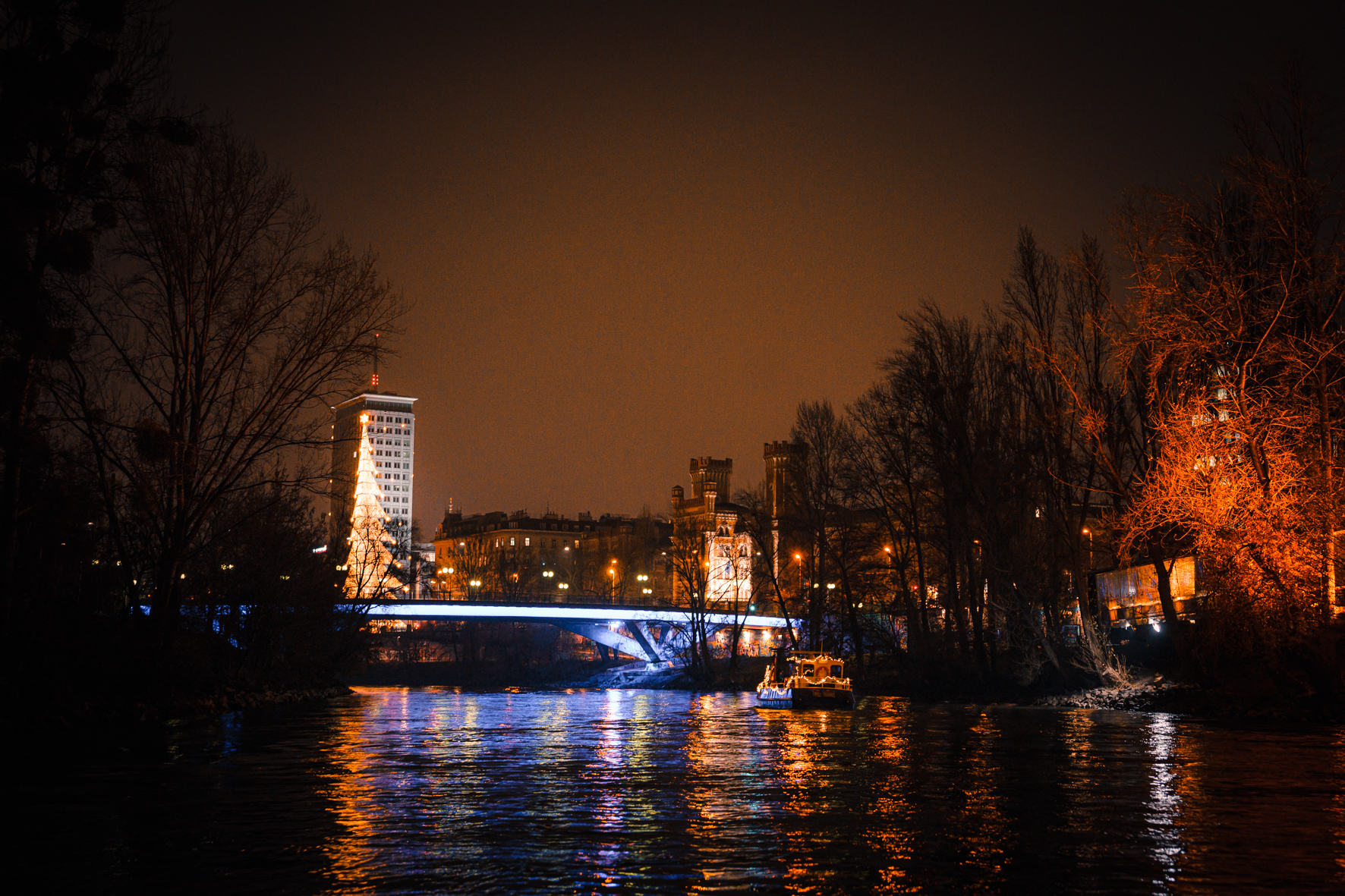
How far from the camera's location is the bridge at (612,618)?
96625mm

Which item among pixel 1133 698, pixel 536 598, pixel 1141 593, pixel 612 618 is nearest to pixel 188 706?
pixel 1133 698

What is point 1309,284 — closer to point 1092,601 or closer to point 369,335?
point 1092,601

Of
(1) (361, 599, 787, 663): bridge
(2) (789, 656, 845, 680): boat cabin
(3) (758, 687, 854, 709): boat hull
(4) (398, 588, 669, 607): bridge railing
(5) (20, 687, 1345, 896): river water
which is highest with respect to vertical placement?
(4) (398, 588, 669, 607): bridge railing

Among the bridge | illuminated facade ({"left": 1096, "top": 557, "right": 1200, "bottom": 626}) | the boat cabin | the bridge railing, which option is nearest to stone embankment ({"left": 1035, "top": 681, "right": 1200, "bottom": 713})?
illuminated facade ({"left": 1096, "top": 557, "right": 1200, "bottom": 626})

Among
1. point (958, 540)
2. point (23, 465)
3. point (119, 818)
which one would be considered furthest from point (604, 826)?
point (958, 540)

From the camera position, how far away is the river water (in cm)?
1218

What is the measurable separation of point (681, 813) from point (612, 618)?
304 feet

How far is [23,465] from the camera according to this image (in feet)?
95.3

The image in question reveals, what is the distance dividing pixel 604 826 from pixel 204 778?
8.59m

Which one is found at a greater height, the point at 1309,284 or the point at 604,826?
the point at 1309,284

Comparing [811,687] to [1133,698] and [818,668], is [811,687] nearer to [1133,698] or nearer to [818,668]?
[818,668]

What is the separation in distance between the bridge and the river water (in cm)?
6398

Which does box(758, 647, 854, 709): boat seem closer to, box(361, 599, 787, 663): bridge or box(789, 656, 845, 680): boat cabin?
box(789, 656, 845, 680): boat cabin

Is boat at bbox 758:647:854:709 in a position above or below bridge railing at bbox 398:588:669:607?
below
